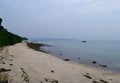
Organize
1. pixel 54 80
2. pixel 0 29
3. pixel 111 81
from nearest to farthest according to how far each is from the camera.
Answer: pixel 54 80 → pixel 111 81 → pixel 0 29

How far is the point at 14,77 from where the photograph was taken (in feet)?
78.2

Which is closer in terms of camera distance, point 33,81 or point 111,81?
point 33,81

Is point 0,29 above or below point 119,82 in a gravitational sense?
above

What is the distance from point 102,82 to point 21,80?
10681 millimetres

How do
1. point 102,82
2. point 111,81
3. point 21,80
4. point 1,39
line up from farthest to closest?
point 1,39 < point 111,81 < point 102,82 < point 21,80

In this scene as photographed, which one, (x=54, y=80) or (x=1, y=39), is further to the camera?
(x=1, y=39)

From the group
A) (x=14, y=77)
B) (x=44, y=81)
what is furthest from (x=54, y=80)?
(x=14, y=77)

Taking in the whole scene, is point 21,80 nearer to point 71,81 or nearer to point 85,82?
point 71,81

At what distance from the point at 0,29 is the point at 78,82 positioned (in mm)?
78530

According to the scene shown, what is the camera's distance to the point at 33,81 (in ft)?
77.2

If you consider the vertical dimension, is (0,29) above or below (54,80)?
above

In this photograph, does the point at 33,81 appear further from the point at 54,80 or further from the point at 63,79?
the point at 63,79

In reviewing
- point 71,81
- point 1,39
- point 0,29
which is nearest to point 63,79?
point 71,81

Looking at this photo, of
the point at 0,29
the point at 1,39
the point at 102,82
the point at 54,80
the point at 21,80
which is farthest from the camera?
the point at 0,29
